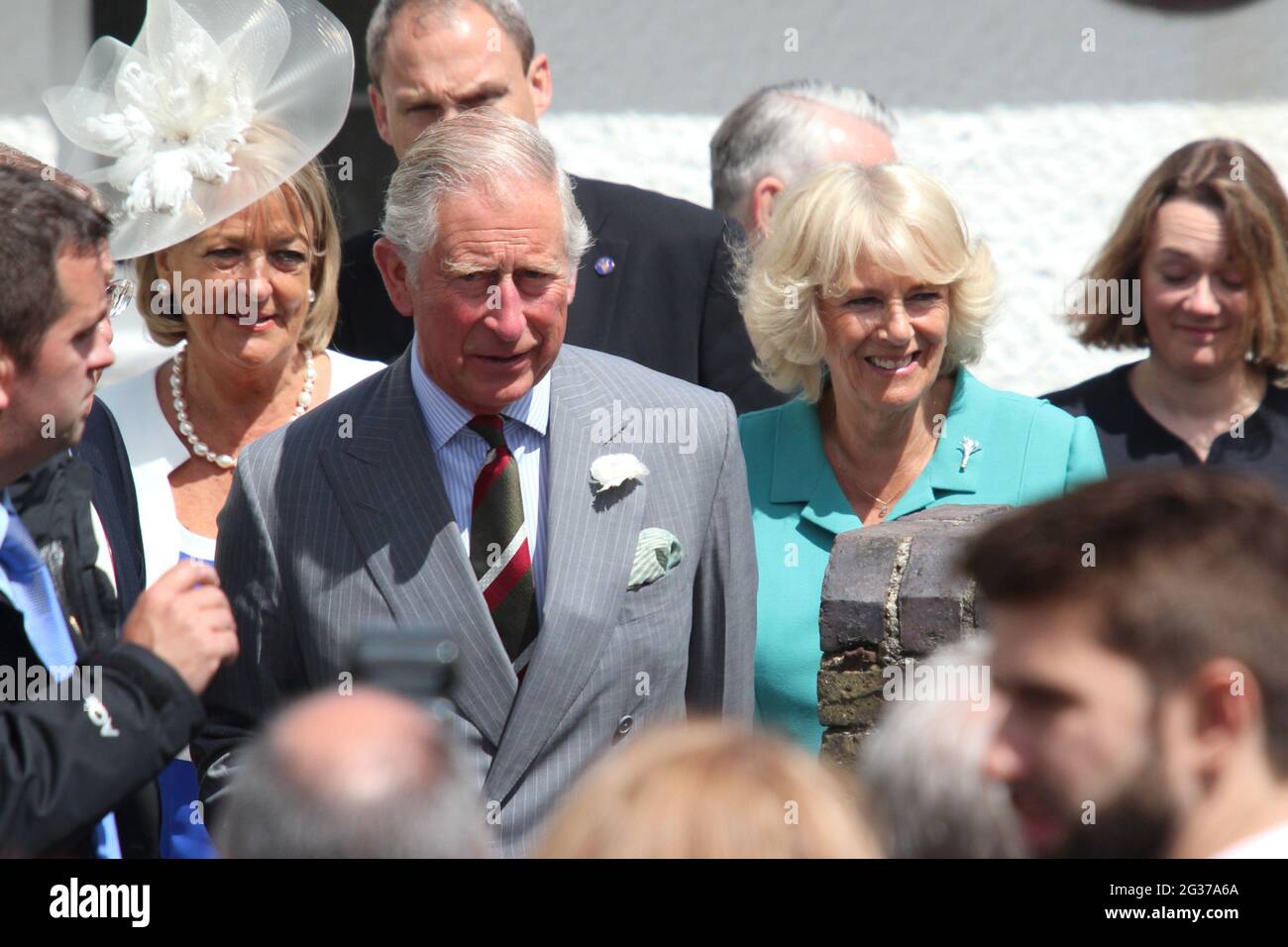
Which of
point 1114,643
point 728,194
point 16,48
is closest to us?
point 1114,643

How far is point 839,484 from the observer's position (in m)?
3.38

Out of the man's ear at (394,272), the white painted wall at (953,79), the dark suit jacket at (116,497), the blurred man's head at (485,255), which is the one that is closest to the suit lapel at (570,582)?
the blurred man's head at (485,255)

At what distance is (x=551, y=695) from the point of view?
2.70m

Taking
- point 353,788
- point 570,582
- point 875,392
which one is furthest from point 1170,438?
point 353,788

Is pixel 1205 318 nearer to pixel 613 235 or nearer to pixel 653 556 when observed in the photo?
pixel 613 235

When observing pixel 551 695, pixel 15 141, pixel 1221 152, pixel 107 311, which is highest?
pixel 15 141

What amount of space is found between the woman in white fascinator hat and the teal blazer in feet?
3.28

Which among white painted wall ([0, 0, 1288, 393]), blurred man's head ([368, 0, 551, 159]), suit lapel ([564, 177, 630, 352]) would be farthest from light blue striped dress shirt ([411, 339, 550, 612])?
white painted wall ([0, 0, 1288, 393])

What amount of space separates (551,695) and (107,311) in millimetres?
909

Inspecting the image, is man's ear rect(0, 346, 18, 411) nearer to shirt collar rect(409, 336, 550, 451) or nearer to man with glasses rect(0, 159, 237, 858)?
man with glasses rect(0, 159, 237, 858)

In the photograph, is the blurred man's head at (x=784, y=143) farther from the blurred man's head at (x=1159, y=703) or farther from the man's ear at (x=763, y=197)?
the blurred man's head at (x=1159, y=703)

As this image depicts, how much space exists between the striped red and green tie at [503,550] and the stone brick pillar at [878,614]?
0.51 metres
